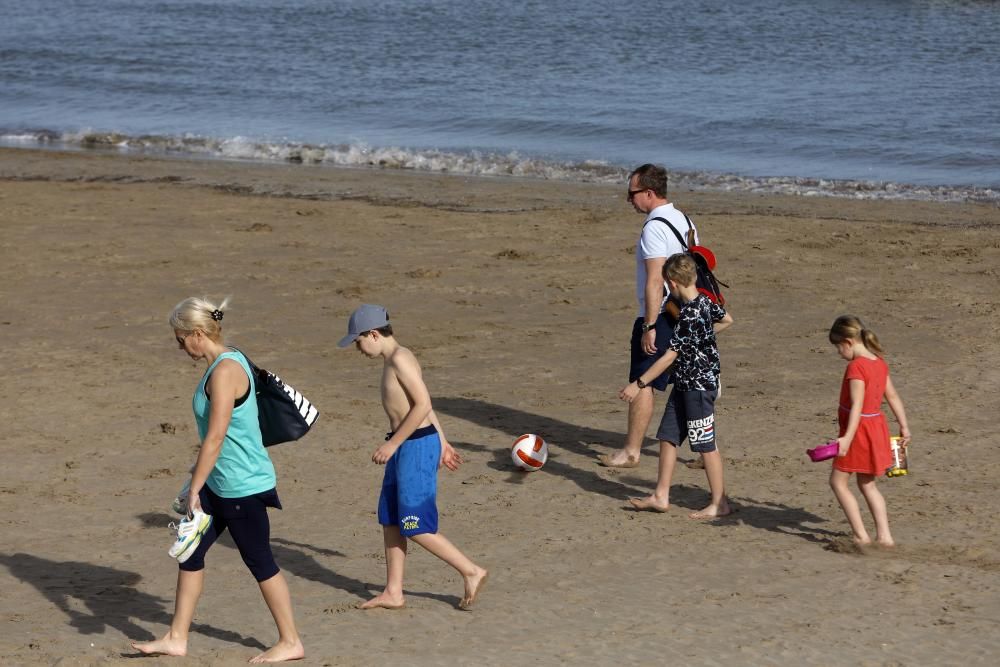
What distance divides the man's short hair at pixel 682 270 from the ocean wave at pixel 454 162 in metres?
12.5

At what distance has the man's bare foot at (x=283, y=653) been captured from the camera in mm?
5777

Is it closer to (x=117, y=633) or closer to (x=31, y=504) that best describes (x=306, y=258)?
(x=31, y=504)

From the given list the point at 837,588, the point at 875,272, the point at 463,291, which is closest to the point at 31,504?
the point at 837,588

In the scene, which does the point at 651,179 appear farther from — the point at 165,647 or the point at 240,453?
the point at 165,647

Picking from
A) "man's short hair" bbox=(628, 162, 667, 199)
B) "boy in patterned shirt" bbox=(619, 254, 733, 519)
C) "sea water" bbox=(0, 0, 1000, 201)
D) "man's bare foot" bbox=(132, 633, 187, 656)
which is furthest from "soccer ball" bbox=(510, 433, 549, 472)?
"sea water" bbox=(0, 0, 1000, 201)

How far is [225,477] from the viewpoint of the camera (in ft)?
18.5

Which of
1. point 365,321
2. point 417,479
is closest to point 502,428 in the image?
point 417,479

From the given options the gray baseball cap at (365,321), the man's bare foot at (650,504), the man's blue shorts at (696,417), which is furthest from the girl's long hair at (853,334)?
the gray baseball cap at (365,321)

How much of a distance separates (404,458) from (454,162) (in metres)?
16.7

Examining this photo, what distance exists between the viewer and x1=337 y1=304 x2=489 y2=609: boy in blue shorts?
6000mm

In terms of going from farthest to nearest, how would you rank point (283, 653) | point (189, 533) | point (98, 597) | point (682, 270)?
point (682, 270) → point (98, 597) → point (283, 653) → point (189, 533)

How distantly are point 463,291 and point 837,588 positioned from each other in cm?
706

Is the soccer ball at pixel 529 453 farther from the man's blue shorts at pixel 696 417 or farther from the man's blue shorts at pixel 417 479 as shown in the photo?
the man's blue shorts at pixel 417 479

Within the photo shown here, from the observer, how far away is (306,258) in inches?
566
